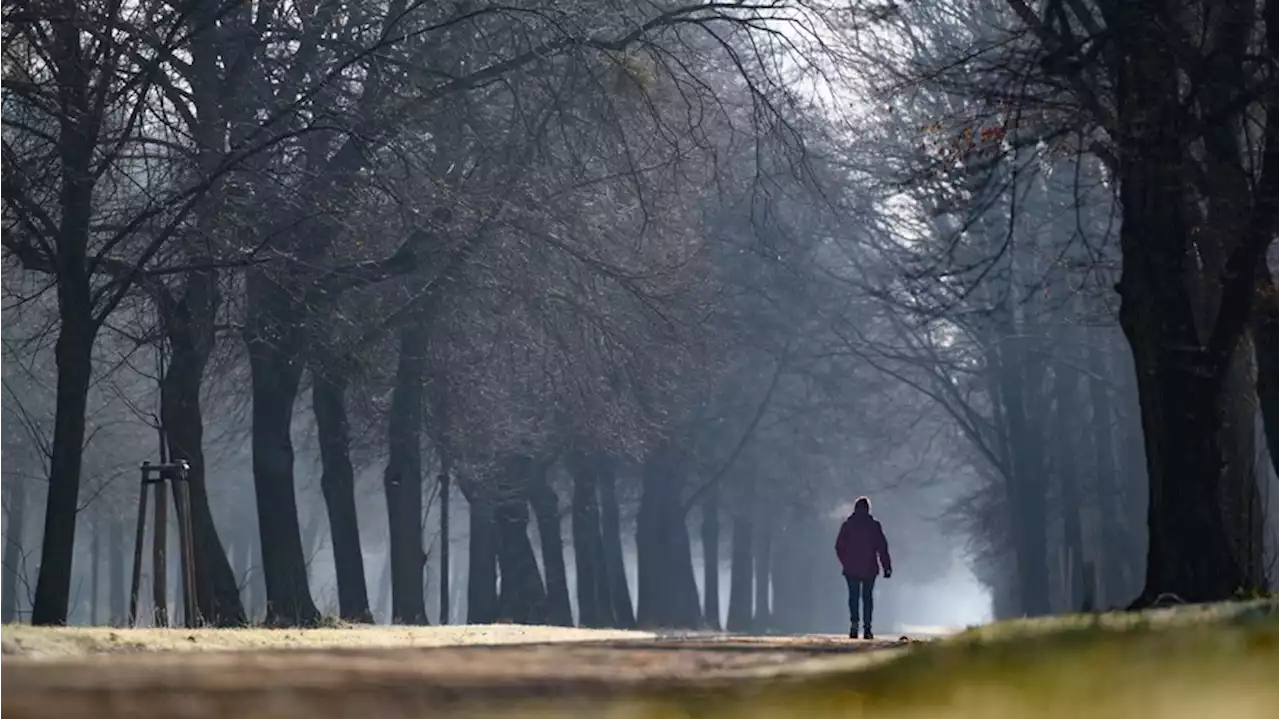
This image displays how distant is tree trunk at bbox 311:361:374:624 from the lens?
31.3 m

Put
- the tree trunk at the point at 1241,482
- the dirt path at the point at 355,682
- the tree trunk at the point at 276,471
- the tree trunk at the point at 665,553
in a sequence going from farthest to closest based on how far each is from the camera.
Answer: the tree trunk at the point at 665,553, the tree trunk at the point at 276,471, the tree trunk at the point at 1241,482, the dirt path at the point at 355,682

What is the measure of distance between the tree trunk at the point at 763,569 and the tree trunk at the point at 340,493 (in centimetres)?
3304

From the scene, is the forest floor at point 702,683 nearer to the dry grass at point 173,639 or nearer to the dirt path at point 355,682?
the dirt path at point 355,682

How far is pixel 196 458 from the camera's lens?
24891mm

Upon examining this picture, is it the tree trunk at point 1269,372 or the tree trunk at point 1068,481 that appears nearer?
the tree trunk at point 1269,372

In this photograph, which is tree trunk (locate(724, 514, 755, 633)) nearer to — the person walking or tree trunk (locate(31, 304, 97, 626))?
the person walking

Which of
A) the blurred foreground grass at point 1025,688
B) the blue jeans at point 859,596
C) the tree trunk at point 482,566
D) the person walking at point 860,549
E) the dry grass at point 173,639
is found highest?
the tree trunk at point 482,566

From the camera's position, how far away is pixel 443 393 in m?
32.2

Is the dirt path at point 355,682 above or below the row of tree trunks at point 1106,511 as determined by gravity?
below

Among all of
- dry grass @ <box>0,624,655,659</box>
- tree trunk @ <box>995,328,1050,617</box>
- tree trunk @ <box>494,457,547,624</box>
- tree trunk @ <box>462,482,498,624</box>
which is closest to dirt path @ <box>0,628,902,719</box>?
dry grass @ <box>0,624,655,659</box>

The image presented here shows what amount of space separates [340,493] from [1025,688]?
2933cm

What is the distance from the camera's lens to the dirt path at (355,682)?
133 inches

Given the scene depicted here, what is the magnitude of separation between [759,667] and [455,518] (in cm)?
7138

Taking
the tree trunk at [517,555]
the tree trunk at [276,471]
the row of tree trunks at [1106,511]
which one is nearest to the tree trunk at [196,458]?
the tree trunk at [276,471]
